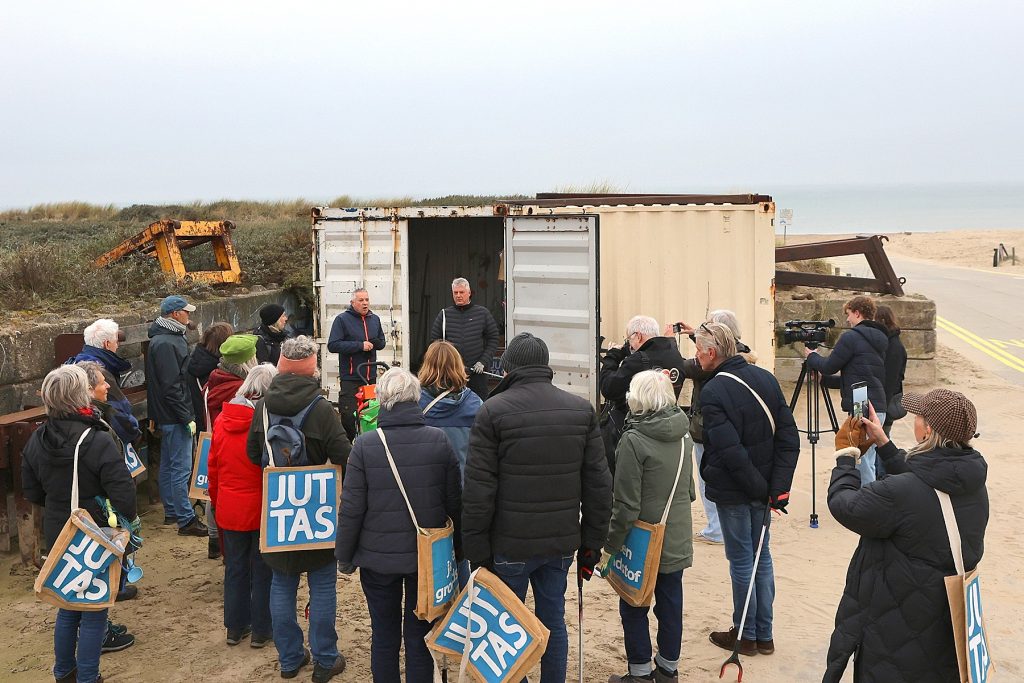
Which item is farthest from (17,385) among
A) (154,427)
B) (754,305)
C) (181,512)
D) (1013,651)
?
(1013,651)

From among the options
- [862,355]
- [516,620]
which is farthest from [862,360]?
[516,620]

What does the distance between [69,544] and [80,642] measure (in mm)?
544

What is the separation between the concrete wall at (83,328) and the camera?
6.94m

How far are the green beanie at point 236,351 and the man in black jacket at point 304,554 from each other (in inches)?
43.6

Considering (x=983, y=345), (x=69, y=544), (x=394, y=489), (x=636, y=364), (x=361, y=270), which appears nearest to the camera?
(x=394, y=489)

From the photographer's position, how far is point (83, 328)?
768 cm

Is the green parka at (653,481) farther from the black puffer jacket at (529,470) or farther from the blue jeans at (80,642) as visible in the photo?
the blue jeans at (80,642)

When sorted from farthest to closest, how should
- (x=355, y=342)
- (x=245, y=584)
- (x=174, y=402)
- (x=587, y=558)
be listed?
(x=355, y=342) < (x=174, y=402) < (x=245, y=584) < (x=587, y=558)

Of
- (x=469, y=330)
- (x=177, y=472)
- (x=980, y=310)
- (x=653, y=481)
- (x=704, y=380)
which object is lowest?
(x=177, y=472)

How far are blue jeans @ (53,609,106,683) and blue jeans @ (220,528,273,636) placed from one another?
72cm

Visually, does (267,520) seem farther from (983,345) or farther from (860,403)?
(983,345)

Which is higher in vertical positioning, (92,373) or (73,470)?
(92,373)

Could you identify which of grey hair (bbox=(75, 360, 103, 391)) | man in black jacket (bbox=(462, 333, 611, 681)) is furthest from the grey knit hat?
grey hair (bbox=(75, 360, 103, 391))

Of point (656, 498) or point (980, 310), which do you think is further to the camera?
point (980, 310)
